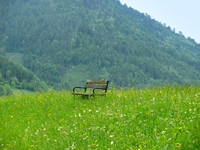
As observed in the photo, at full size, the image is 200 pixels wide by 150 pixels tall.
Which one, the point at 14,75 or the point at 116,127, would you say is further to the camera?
the point at 14,75

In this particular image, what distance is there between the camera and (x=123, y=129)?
6102 mm

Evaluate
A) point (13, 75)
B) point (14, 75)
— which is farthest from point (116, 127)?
point (13, 75)

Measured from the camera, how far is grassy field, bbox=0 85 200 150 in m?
5.01

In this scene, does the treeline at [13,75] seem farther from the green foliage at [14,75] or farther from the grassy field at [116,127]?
→ the grassy field at [116,127]

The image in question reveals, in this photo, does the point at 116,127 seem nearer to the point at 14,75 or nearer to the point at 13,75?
the point at 14,75

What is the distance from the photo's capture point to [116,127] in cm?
620

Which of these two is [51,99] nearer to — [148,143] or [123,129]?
[123,129]

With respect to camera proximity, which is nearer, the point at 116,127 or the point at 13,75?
the point at 116,127

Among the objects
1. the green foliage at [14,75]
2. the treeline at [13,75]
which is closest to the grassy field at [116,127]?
the green foliage at [14,75]

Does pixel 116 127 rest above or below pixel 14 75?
above

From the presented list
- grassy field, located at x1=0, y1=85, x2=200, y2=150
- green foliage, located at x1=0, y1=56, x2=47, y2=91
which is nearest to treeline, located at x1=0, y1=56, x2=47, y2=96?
green foliage, located at x1=0, y1=56, x2=47, y2=91

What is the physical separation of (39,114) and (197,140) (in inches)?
289

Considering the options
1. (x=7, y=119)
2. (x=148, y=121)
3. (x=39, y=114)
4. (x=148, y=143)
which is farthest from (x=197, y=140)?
(x=7, y=119)

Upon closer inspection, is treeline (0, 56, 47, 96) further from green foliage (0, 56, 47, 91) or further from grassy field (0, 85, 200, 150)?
grassy field (0, 85, 200, 150)
